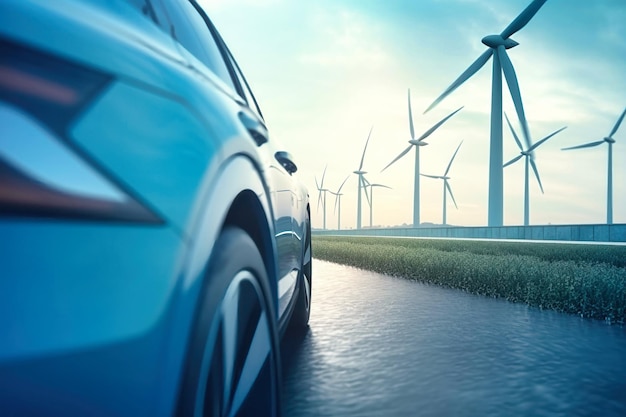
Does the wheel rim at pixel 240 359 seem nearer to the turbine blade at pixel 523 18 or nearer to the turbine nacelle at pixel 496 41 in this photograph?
the turbine blade at pixel 523 18

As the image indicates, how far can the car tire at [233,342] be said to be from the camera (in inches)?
56.9

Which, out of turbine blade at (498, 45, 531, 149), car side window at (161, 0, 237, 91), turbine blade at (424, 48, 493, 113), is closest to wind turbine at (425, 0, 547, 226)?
turbine blade at (424, 48, 493, 113)

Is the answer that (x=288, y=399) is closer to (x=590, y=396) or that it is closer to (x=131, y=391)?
(x=590, y=396)

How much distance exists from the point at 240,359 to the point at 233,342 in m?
0.12

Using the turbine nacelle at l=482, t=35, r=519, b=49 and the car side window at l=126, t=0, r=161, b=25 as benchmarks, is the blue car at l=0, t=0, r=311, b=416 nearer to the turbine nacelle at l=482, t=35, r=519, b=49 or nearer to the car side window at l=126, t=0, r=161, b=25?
the car side window at l=126, t=0, r=161, b=25

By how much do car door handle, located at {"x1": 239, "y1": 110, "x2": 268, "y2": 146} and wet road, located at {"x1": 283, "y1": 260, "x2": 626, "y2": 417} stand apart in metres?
1.66

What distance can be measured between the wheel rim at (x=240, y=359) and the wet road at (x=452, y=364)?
3.92 ft

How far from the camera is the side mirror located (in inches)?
122

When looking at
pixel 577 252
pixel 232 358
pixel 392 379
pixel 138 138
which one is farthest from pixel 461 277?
pixel 577 252

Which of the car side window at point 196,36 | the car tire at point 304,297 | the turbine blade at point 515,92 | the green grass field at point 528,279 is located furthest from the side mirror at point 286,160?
the turbine blade at point 515,92

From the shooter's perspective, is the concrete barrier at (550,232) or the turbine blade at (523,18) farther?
the turbine blade at (523,18)

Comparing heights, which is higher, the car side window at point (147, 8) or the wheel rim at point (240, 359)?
the car side window at point (147, 8)

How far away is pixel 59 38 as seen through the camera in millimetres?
1098

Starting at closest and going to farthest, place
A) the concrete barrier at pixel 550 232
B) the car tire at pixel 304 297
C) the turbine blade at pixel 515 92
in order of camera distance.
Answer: the car tire at pixel 304 297
the concrete barrier at pixel 550 232
the turbine blade at pixel 515 92
